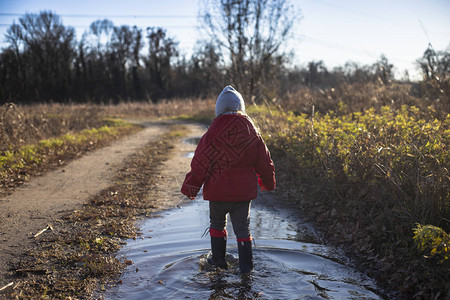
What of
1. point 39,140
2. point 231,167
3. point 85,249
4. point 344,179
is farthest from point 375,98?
point 39,140

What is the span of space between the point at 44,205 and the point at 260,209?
331 centimetres

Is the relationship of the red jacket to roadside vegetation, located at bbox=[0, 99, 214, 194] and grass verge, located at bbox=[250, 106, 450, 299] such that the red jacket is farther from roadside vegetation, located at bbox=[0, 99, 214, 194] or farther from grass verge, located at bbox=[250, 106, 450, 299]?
roadside vegetation, located at bbox=[0, 99, 214, 194]

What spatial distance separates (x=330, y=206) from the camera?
5754 millimetres

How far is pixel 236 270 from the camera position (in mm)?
4004

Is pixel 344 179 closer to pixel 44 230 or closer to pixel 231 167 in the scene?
pixel 231 167

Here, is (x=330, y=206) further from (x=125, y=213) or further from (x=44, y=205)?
(x=44, y=205)

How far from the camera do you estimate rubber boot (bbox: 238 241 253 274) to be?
12.5 feet

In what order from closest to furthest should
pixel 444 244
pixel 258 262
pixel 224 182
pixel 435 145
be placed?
pixel 444 244 → pixel 224 182 → pixel 258 262 → pixel 435 145

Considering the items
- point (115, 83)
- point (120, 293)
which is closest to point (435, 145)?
point (120, 293)

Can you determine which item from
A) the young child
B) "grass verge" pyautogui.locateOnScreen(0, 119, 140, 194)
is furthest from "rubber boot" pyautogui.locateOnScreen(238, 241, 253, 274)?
"grass verge" pyautogui.locateOnScreen(0, 119, 140, 194)

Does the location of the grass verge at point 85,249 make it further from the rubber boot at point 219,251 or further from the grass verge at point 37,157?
the grass verge at point 37,157

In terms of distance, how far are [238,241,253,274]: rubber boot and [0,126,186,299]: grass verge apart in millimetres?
1155

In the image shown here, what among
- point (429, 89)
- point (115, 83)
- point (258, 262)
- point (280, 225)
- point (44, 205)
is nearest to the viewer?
point (258, 262)

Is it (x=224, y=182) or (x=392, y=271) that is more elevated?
(x=224, y=182)
